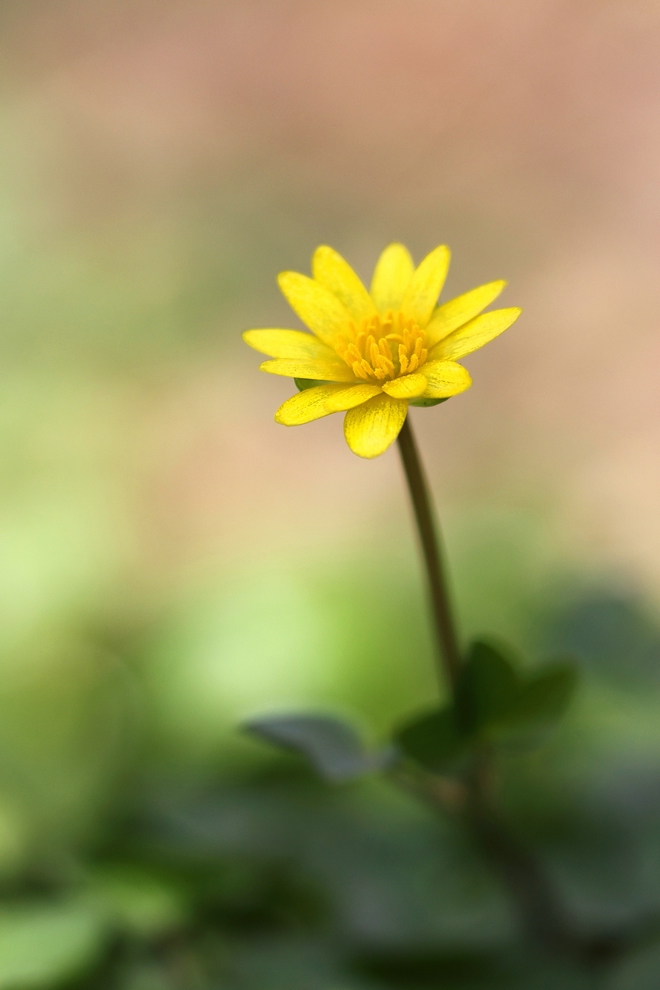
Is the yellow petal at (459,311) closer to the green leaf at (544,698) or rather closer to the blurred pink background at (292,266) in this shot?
the green leaf at (544,698)

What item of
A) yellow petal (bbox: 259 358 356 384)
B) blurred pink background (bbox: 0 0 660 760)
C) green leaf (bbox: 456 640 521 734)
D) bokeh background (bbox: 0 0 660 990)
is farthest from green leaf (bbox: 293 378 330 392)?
blurred pink background (bbox: 0 0 660 760)

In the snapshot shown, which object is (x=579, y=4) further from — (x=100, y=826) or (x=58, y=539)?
(x=100, y=826)

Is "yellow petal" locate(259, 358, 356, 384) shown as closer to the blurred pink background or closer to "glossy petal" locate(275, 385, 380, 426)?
"glossy petal" locate(275, 385, 380, 426)

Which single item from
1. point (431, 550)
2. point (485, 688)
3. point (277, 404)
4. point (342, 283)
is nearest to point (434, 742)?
point (485, 688)

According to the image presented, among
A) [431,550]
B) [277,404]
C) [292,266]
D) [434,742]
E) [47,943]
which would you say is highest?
[292,266]

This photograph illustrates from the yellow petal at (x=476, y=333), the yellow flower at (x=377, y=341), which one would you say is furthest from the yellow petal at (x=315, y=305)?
the yellow petal at (x=476, y=333)

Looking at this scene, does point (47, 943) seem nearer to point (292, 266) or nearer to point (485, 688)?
point (485, 688)
